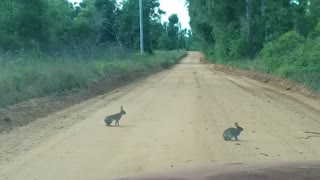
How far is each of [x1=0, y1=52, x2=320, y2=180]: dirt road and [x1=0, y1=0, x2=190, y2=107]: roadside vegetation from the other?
247cm

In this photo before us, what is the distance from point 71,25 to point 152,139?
3506 cm

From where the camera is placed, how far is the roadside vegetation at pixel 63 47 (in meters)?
18.2

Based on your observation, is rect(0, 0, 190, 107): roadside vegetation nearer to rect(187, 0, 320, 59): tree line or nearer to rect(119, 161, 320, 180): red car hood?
rect(187, 0, 320, 59): tree line

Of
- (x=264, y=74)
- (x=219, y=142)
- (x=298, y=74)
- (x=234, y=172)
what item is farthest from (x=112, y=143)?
(x=264, y=74)

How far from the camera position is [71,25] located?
4409 centimetres

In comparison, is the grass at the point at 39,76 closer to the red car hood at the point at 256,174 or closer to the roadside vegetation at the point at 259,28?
the red car hood at the point at 256,174

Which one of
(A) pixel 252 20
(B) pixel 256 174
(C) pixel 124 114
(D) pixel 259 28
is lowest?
(C) pixel 124 114

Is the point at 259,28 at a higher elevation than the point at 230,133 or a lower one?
higher

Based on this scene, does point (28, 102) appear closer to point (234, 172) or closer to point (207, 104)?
point (207, 104)

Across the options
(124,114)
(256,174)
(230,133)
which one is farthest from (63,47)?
(256,174)

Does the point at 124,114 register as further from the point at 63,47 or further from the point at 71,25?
the point at 71,25

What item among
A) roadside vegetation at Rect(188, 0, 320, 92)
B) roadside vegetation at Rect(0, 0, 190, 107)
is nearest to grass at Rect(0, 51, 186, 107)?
roadside vegetation at Rect(0, 0, 190, 107)

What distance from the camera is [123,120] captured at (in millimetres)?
13180

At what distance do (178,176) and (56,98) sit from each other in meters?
14.5
